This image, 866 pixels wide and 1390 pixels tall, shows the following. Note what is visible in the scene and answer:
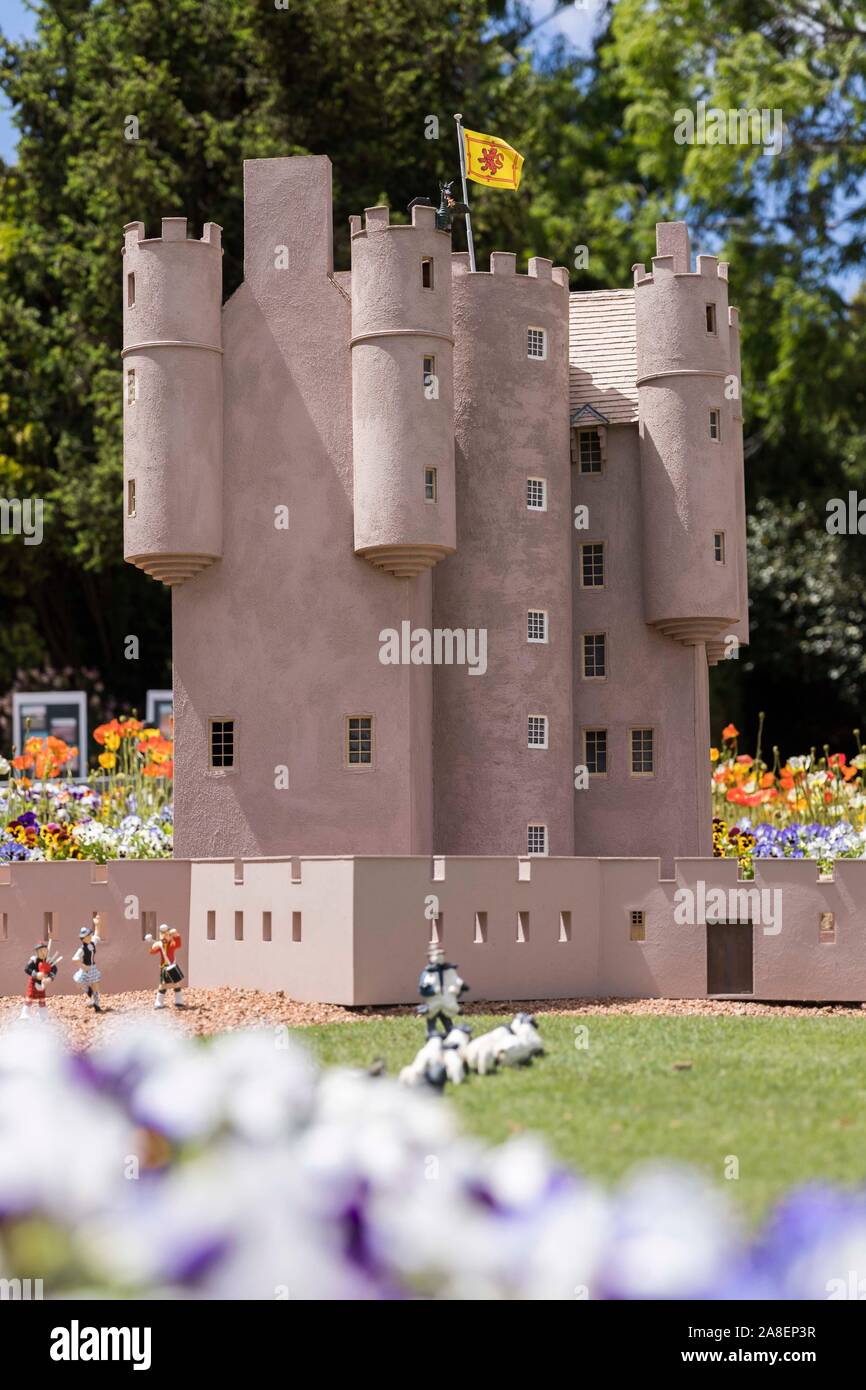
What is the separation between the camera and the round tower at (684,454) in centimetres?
2741

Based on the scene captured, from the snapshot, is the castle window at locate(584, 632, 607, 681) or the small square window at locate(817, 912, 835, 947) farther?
the castle window at locate(584, 632, 607, 681)

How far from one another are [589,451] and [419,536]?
480 cm

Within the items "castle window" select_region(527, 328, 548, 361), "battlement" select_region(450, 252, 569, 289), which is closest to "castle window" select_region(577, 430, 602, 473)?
"castle window" select_region(527, 328, 548, 361)

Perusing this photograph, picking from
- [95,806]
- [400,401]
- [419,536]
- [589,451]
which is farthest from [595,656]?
[95,806]

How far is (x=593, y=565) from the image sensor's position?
28.3 metres

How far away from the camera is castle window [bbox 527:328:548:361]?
1078 inches

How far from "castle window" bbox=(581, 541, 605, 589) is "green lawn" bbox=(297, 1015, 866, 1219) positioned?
352 inches

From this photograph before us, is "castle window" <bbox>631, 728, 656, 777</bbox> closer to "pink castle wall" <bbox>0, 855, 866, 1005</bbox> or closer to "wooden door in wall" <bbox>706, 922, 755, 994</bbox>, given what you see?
"pink castle wall" <bbox>0, 855, 866, 1005</bbox>

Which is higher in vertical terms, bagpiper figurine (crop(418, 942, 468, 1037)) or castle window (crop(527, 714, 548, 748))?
castle window (crop(527, 714, 548, 748))

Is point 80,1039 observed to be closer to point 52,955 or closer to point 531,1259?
point 52,955

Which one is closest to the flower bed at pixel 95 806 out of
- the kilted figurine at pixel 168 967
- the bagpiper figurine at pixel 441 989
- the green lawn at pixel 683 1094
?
the kilted figurine at pixel 168 967

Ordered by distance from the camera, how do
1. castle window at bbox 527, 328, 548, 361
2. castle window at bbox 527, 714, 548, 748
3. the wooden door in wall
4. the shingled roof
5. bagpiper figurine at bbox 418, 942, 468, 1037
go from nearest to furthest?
bagpiper figurine at bbox 418, 942, 468, 1037 < the wooden door in wall < castle window at bbox 527, 714, 548, 748 < castle window at bbox 527, 328, 548, 361 < the shingled roof

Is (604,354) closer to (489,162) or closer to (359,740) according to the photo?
(489,162)
